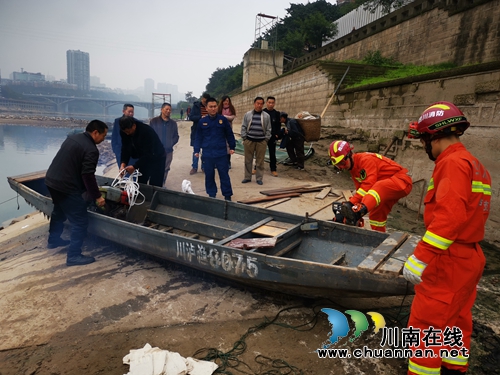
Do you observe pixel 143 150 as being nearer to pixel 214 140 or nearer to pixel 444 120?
pixel 214 140

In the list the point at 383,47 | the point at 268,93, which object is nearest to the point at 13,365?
the point at 383,47

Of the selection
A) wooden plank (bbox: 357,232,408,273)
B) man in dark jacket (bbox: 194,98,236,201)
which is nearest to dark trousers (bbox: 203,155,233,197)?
man in dark jacket (bbox: 194,98,236,201)

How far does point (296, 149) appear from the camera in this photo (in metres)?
7.86

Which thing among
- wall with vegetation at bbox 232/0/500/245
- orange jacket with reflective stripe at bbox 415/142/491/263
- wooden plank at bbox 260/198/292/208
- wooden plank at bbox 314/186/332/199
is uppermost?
wall with vegetation at bbox 232/0/500/245

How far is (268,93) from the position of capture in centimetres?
1570

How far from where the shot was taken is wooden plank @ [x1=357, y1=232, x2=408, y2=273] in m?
2.37

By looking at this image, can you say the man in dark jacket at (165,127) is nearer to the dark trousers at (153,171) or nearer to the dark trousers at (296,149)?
the dark trousers at (153,171)

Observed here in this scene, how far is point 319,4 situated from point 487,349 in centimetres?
3113

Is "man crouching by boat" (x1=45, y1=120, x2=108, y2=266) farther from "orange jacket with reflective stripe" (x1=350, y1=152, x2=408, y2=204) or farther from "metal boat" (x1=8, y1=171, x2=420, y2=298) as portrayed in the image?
"orange jacket with reflective stripe" (x1=350, y1=152, x2=408, y2=204)

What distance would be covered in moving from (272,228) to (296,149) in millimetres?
4545

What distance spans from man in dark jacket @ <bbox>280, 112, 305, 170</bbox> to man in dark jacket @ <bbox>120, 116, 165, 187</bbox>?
11.7ft

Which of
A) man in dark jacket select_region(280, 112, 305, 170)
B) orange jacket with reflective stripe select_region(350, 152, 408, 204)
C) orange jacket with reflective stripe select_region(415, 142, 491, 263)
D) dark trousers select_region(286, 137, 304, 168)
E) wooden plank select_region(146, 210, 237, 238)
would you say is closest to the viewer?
orange jacket with reflective stripe select_region(415, 142, 491, 263)

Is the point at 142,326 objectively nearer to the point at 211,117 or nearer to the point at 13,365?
the point at 13,365

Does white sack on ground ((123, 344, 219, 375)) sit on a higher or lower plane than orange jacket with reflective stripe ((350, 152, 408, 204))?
lower
